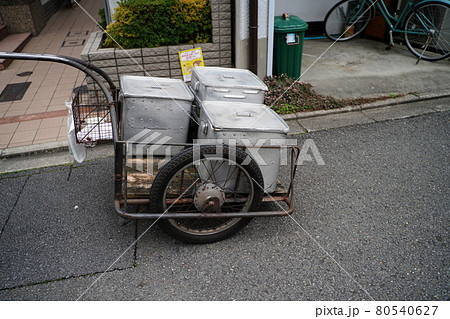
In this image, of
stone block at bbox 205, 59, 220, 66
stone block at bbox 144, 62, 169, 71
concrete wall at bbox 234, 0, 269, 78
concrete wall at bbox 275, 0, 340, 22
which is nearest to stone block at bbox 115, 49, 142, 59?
stone block at bbox 144, 62, 169, 71

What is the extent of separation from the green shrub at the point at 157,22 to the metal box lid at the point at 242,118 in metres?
3.08

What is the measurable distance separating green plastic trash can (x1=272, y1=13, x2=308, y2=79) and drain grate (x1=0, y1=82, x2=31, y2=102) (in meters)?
4.71

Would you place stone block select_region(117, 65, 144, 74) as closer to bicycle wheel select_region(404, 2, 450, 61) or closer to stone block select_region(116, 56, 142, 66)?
stone block select_region(116, 56, 142, 66)

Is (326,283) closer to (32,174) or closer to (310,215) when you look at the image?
(310,215)

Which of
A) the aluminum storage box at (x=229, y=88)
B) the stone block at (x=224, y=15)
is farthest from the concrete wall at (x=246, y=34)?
the aluminum storage box at (x=229, y=88)

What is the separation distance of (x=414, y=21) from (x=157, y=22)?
18.6 ft

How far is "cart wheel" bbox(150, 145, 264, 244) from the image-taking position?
2.57 m

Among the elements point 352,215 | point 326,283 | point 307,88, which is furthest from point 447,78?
point 326,283

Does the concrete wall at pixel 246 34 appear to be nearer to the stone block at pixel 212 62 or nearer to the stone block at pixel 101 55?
the stone block at pixel 212 62

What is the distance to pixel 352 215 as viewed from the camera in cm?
334

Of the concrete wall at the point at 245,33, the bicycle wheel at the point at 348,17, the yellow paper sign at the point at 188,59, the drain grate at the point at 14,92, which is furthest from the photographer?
the bicycle wheel at the point at 348,17

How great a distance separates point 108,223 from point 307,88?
161 inches

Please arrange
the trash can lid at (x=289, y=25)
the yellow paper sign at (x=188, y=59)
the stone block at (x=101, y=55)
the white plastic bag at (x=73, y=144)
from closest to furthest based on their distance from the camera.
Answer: the white plastic bag at (x=73, y=144) < the stone block at (x=101, y=55) < the trash can lid at (x=289, y=25) < the yellow paper sign at (x=188, y=59)

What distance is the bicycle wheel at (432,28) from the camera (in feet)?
23.0
